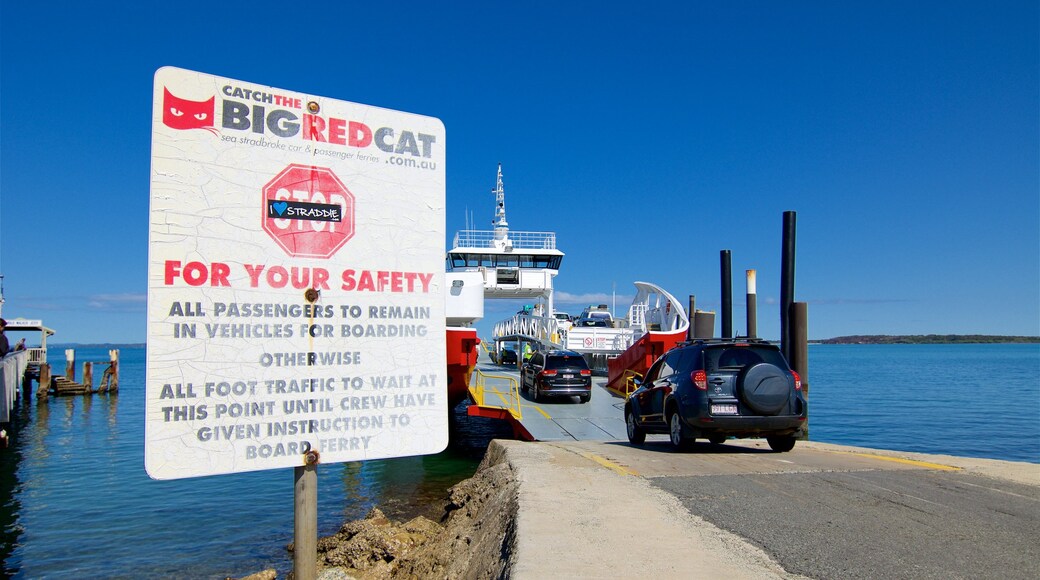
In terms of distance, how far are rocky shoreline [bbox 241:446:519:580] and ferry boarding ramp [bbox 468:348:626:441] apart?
5830 mm

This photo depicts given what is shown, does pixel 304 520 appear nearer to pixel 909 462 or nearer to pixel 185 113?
pixel 185 113

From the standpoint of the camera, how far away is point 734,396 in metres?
9.68

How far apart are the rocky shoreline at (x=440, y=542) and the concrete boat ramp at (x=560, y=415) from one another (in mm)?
5831

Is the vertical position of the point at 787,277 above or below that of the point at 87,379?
above

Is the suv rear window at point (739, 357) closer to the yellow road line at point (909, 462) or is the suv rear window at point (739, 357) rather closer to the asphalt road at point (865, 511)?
the asphalt road at point (865, 511)

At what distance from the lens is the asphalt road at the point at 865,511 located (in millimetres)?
4402

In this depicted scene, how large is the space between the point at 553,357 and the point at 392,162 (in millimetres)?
17306

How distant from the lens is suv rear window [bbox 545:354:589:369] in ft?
67.9

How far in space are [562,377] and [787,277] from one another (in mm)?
7291

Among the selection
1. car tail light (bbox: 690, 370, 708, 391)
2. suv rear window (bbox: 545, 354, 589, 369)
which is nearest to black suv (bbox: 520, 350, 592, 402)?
suv rear window (bbox: 545, 354, 589, 369)

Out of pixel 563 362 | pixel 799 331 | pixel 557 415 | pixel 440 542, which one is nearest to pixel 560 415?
pixel 557 415

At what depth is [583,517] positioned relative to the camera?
18.0 ft

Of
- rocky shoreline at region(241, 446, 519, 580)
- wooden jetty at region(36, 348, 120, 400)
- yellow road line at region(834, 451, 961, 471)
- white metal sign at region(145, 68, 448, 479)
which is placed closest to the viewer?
white metal sign at region(145, 68, 448, 479)

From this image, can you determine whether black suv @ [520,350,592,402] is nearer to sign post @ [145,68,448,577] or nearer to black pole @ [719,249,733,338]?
black pole @ [719,249,733,338]
